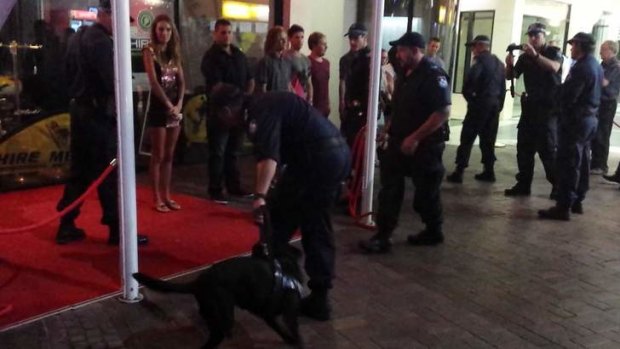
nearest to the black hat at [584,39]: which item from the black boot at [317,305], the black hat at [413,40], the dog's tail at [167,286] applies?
the black hat at [413,40]

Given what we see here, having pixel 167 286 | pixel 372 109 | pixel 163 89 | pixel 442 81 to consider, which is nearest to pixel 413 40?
pixel 442 81

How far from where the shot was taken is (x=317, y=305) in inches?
142

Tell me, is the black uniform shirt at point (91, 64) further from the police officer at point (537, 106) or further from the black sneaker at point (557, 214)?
the police officer at point (537, 106)

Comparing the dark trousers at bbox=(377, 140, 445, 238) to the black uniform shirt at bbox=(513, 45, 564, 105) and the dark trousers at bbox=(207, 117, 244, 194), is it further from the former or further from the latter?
the black uniform shirt at bbox=(513, 45, 564, 105)

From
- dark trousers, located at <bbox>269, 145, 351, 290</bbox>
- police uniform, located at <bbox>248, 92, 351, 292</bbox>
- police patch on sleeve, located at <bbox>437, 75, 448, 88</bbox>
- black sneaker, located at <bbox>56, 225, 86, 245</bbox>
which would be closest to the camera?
police uniform, located at <bbox>248, 92, 351, 292</bbox>

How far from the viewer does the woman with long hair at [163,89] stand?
5.07 meters

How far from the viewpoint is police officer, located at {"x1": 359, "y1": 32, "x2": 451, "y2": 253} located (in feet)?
14.9

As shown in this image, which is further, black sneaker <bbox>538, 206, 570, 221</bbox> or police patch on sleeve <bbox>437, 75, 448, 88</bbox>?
black sneaker <bbox>538, 206, 570, 221</bbox>

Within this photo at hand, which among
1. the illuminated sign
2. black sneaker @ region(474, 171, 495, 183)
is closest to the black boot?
black sneaker @ region(474, 171, 495, 183)

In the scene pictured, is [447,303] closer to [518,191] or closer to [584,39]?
[584,39]

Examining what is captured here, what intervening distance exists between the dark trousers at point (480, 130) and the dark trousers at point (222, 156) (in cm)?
293

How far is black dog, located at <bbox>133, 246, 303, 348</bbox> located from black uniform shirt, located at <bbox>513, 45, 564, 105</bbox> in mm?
4622

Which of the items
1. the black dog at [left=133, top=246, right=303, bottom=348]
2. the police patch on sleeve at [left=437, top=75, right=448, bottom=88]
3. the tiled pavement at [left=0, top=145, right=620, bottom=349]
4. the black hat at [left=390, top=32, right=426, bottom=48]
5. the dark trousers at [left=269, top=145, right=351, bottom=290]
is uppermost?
the black hat at [left=390, top=32, right=426, bottom=48]

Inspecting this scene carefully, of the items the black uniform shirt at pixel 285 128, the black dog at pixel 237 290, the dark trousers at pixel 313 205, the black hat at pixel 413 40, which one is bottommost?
the black dog at pixel 237 290
